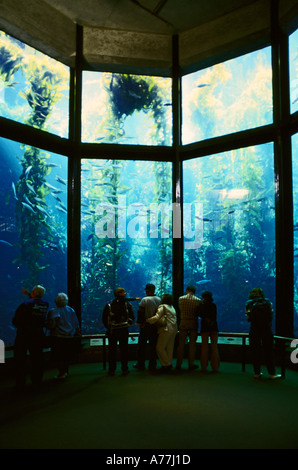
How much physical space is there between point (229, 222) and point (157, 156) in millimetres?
2036

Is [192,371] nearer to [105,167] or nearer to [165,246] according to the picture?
[165,246]

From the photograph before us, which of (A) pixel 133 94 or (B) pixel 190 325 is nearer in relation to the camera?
(B) pixel 190 325

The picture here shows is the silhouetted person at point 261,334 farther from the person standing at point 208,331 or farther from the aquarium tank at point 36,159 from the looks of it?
the aquarium tank at point 36,159

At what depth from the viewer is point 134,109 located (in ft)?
25.3

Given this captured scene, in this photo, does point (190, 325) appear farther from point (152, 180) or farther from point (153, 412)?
point (152, 180)

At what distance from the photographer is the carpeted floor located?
10.3 feet

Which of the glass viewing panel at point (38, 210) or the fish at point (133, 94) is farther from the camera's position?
the fish at point (133, 94)

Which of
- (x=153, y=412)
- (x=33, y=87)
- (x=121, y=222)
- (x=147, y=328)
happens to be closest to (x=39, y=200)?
(x=121, y=222)

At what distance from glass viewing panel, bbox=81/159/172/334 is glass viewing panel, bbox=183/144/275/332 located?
19.2 inches

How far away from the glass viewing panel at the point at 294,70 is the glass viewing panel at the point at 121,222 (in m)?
2.51

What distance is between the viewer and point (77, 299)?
678 cm

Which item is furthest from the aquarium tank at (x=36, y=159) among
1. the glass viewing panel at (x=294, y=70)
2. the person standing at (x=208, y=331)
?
the glass viewing panel at (x=294, y=70)

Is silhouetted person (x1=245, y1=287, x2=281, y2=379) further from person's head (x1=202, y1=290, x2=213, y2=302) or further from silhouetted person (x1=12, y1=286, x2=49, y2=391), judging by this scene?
silhouetted person (x1=12, y1=286, x2=49, y2=391)

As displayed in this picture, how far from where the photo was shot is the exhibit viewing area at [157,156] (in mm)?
6285
